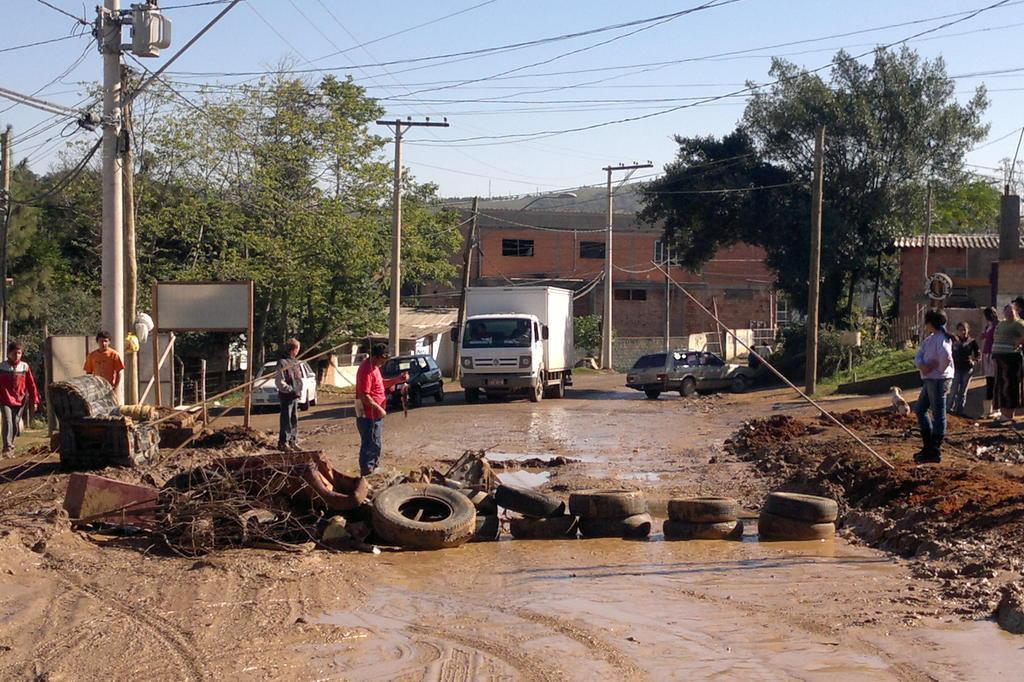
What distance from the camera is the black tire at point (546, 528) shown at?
39.4ft

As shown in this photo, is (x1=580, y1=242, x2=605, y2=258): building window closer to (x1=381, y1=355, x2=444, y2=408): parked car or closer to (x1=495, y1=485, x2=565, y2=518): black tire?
(x1=381, y1=355, x2=444, y2=408): parked car

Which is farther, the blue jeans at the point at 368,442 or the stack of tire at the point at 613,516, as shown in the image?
the blue jeans at the point at 368,442

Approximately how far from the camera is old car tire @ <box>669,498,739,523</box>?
1183cm

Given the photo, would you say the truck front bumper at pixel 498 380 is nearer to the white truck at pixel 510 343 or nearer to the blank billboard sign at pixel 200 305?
the white truck at pixel 510 343

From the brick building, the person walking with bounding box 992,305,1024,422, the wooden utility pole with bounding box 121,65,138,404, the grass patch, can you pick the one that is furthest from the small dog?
the brick building

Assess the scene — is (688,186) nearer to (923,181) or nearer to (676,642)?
(923,181)

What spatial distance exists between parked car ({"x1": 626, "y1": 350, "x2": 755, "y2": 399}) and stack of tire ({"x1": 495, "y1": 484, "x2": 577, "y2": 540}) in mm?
24818

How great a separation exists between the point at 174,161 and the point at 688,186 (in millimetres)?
19538

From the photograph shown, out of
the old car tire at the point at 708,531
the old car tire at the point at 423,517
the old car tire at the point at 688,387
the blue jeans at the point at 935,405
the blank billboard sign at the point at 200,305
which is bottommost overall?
the old car tire at the point at 688,387

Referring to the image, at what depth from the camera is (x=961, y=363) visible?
1952 cm

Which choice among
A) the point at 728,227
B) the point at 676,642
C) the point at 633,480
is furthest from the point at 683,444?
the point at 728,227

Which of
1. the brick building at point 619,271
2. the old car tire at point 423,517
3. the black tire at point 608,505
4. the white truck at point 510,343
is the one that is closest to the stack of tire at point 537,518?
the black tire at point 608,505

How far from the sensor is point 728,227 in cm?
4594

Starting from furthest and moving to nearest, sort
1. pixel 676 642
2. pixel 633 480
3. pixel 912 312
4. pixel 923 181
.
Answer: pixel 912 312 < pixel 923 181 < pixel 633 480 < pixel 676 642
